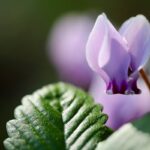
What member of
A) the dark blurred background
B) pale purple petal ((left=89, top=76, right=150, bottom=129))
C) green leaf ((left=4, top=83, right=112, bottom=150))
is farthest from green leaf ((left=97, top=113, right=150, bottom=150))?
the dark blurred background

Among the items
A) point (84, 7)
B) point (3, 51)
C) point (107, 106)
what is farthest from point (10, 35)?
point (107, 106)

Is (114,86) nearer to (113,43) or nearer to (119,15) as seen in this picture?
(113,43)

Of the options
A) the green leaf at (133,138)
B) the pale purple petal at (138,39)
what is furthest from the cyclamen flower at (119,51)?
the green leaf at (133,138)

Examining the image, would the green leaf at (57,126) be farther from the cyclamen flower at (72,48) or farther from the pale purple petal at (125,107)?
the cyclamen flower at (72,48)

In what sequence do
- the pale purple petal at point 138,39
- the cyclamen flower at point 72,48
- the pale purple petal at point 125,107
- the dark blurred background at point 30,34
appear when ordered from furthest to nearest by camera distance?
the dark blurred background at point 30,34 < the cyclamen flower at point 72,48 < the pale purple petal at point 125,107 < the pale purple petal at point 138,39

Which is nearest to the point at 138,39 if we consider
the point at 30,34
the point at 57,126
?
the point at 57,126

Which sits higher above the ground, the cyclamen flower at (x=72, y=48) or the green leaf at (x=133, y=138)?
the green leaf at (x=133, y=138)
